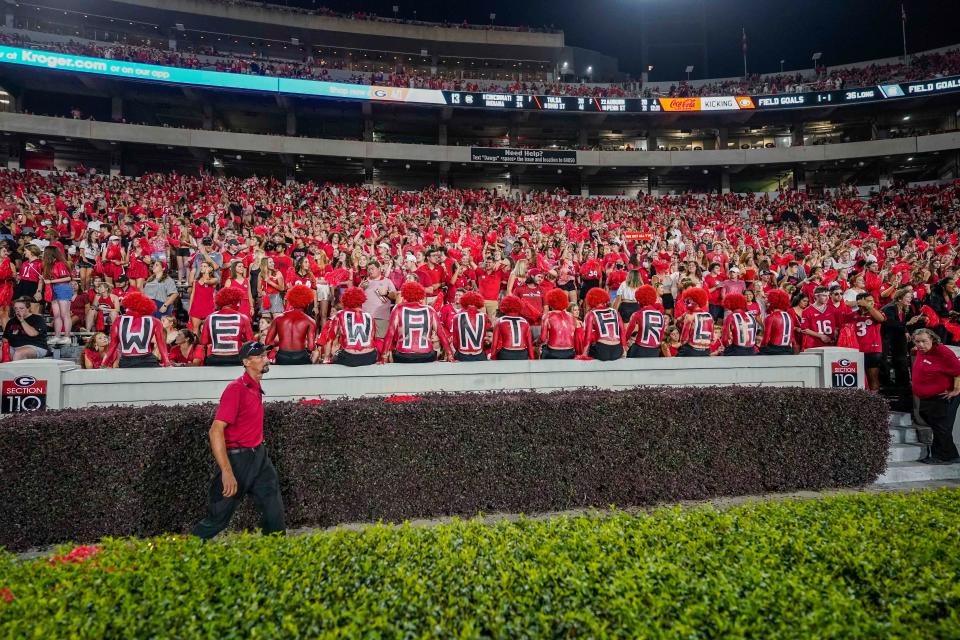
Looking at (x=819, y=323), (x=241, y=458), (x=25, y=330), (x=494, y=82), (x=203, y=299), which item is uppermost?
(x=494, y=82)

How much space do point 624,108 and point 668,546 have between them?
38468 mm

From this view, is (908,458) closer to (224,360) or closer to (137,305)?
(224,360)

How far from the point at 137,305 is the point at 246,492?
3902 mm

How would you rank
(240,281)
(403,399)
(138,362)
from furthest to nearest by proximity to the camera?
(240,281) → (138,362) → (403,399)

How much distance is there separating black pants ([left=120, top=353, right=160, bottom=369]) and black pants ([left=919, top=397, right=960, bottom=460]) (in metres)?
11.1

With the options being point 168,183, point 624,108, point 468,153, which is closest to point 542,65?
point 624,108

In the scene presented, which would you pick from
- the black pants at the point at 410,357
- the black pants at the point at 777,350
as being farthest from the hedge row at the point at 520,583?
the black pants at the point at 777,350

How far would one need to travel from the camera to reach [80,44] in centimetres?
3231

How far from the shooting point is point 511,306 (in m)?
7.64

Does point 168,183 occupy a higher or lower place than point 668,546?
higher

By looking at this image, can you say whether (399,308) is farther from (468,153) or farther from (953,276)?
(468,153)

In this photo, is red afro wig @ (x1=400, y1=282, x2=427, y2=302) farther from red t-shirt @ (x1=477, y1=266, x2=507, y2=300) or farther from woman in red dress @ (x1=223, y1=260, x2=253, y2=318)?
red t-shirt @ (x1=477, y1=266, x2=507, y2=300)

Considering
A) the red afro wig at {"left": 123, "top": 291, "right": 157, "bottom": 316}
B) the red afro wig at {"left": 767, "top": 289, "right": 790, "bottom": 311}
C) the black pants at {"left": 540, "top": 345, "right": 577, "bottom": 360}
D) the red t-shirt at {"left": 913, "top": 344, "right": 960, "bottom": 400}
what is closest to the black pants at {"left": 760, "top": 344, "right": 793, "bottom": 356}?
the red afro wig at {"left": 767, "top": 289, "right": 790, "bottom": 311}

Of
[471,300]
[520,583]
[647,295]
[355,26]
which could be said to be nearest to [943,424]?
[647,295]
